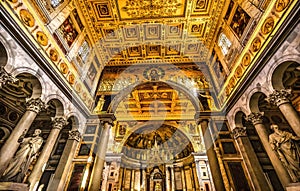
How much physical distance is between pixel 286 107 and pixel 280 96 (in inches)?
18.8

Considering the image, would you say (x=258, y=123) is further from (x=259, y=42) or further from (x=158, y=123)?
(x=158, y=123)

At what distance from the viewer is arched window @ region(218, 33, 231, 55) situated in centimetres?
1064

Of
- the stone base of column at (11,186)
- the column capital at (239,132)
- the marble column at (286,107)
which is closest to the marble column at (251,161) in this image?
the column capital at (239,132)

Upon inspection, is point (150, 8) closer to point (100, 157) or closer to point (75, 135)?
point (75, 135)

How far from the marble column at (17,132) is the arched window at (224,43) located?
36.5ft

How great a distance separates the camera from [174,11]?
1125 cm

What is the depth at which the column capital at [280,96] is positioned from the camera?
20.7ft

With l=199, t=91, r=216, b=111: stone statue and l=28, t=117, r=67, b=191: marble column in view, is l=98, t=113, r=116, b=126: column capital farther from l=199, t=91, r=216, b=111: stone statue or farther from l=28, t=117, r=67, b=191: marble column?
l=199, t=91, r=216, b=111: stone statue

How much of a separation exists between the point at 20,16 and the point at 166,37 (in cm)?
936

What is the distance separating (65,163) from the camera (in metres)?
9.04

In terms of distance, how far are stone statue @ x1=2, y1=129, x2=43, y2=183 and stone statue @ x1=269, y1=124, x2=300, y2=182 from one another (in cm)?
959

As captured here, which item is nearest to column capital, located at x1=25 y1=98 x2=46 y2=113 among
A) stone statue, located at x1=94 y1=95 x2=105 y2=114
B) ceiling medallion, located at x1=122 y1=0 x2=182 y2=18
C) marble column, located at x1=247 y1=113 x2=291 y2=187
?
stone statue, located at x1=94 y1=95 x2=105 y2=114

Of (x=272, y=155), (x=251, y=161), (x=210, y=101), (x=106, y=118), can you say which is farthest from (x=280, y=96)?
(x=106, y=118)

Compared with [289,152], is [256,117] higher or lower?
higher
